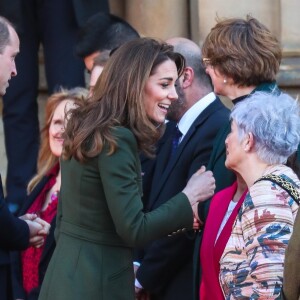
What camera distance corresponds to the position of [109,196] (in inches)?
186

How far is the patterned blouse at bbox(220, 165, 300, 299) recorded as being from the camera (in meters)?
4.40

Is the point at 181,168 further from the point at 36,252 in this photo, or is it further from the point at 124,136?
the point at 36,252

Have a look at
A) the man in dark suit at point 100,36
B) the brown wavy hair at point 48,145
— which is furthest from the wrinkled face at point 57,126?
the man in dark suit at point 100,36

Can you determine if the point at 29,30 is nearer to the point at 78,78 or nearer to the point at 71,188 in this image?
the point at 78,78

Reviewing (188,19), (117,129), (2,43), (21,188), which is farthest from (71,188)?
(188,19)

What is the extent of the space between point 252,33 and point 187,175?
720 millimetres

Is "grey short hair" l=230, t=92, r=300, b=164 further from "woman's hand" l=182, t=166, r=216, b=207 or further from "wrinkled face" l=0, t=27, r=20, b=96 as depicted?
"wrinkled face" l=0, t=27, r=20, b=96

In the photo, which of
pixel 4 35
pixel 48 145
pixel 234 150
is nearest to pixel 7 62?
pixel 4 35

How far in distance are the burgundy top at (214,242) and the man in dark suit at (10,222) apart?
0.96 meters

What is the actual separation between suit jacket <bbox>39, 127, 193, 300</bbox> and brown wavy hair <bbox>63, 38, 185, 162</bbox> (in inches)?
2.0

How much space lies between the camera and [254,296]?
14.6 feet

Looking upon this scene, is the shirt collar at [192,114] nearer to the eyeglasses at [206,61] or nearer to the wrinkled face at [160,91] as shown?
the eyeglasses at [206,61]

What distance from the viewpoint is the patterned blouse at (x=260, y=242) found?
173 inches

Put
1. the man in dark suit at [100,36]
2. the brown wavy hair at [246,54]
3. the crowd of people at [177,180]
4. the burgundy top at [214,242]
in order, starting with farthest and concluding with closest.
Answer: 1. the man in dark suit at [100,36]
2. the brown wavy hair at [246,54]
3. the burgundy top at [214,242]
4. the crowd of people at [177,180]
